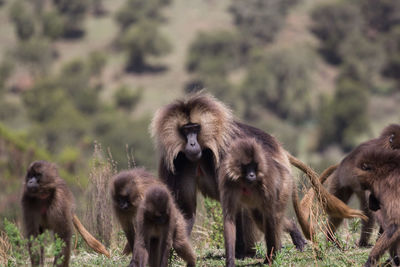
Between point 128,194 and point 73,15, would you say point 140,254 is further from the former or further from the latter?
point 73,15

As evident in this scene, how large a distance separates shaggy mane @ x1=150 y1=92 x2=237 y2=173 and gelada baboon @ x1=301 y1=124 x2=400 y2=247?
3.90 feet

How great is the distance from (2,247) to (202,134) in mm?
2355

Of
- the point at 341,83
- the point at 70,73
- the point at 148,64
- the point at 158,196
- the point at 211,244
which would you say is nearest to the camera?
the point at 158,196

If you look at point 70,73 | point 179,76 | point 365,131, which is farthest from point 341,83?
point 70,73

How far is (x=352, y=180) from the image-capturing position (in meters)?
7.28

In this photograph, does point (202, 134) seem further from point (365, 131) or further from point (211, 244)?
point (365, 131)

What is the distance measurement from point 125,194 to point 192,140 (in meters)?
0.86

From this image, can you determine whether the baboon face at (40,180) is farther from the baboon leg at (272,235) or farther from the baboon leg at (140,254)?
the baboon leg at (272,235)

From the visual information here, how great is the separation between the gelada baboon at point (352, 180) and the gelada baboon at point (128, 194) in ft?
6.14

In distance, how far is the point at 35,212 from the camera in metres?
5.79

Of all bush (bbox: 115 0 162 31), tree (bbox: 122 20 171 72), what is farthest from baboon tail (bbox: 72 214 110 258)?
bush (bbox: 115 0 162 31)

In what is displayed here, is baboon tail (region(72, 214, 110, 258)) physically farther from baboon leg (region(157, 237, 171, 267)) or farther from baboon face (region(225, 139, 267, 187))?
baboon face (region(225, 139, 267, 187))

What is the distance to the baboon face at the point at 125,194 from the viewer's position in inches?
245

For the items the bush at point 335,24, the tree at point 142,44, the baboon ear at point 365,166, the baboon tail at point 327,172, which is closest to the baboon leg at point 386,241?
the baboon ear at point 365,166
